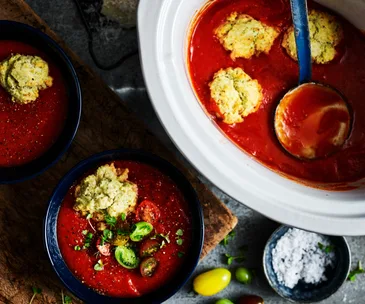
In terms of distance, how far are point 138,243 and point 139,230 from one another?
0.07 metres

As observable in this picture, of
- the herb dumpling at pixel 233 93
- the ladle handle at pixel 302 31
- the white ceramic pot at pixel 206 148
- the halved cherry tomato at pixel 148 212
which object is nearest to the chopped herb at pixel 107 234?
the halved cherry tomato at pixel 148 212

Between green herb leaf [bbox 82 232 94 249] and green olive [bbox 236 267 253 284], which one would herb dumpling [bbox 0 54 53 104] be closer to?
green herb leaf [bbox 82 232 94 249]

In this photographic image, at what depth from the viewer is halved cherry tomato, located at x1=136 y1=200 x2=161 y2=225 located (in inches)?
85.7

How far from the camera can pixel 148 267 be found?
2.19 m

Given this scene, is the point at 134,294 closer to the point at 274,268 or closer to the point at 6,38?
the point at 274,268

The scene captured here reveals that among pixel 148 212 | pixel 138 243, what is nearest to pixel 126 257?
pixel 138 243

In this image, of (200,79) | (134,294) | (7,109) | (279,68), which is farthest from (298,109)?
(7,109)

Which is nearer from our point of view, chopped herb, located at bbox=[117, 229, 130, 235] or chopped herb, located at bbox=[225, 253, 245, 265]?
chopped herb, located at bbox=[117, 229, 130, 235]

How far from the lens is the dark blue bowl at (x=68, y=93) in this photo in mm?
2139

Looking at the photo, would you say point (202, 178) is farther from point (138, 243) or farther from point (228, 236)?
point (138, 243)

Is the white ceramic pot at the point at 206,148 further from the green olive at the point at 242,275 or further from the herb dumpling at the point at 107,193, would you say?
the green olive at the point at 242,275

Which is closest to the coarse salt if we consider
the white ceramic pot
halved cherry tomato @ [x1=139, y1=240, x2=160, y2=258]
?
the white ceramic pot

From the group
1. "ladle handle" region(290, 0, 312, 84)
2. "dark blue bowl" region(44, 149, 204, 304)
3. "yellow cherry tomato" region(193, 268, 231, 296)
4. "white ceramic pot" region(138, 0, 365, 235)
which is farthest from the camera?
"yellow cherry tomato" region(193, 268, 231, 296)

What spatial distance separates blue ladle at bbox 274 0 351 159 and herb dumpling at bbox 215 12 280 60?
0.17 meters
